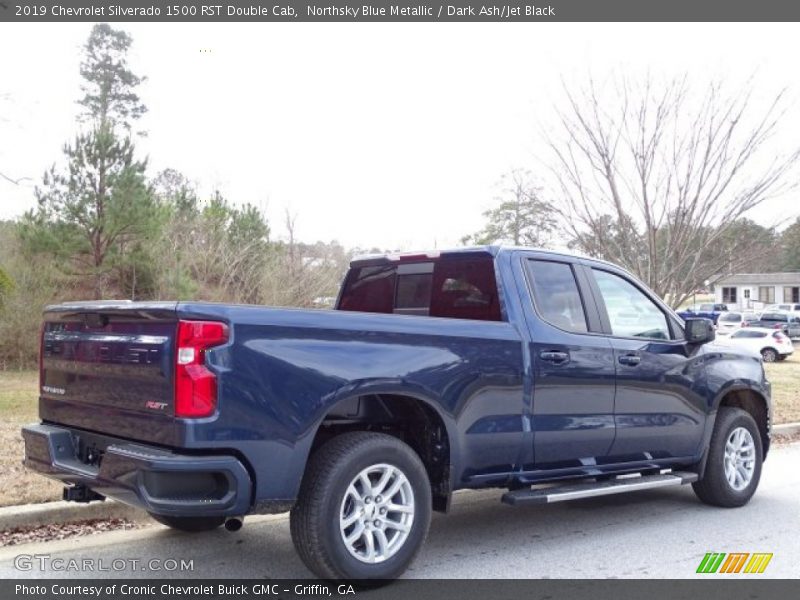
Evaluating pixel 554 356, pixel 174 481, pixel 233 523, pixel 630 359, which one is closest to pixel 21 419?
pixel 233 523

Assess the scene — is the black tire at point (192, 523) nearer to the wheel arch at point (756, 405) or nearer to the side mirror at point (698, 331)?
the side mirror at point (698, 331)

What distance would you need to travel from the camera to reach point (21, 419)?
9.85 metres

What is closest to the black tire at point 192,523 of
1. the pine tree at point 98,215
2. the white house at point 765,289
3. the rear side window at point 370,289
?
the rear side window at point 370,289

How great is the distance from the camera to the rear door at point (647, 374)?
20.1 ft

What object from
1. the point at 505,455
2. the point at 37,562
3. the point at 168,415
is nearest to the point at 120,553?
the point at 37,562

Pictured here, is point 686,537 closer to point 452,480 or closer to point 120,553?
point 452,480

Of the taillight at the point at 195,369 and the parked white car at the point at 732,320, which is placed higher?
the parked white car at the point at 732,320

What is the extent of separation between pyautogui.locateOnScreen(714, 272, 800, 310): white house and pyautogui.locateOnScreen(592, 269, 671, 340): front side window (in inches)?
3047

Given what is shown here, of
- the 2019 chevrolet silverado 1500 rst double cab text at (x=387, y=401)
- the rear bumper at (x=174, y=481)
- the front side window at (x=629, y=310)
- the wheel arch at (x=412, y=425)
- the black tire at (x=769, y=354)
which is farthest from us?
the black tire at (x=769, y=354)

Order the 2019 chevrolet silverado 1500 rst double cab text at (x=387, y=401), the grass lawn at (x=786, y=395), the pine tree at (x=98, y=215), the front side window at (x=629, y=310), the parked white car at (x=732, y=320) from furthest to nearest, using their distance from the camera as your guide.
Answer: the parked white car at (x=732, y=320) < the pine tree at (x=98, y=215) < the grass lawn at (x=786, y=395) < the front side window at (x=629, y=310) < the 2019 chevrolet silverado 1500 rst double cab text at (x=387, y=401)

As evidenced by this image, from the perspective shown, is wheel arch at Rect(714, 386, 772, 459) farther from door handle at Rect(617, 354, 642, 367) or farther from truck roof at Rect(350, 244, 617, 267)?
truck roof at Rect(350, 244, 617, 267)

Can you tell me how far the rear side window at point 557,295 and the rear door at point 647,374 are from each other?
0.23 m

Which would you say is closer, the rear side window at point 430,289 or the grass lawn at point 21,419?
the rear side window at point 430,289

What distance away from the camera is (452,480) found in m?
5.08
